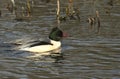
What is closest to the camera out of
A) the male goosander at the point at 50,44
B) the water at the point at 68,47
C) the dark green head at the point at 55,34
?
the water at the point at 68,47

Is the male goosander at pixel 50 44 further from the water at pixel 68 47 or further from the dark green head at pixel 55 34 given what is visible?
the water at pixel 68 47

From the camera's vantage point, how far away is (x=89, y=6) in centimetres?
2314

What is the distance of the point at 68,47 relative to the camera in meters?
17.2

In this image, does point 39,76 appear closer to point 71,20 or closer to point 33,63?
point 33,63

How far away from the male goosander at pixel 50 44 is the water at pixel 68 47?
0.29 meters

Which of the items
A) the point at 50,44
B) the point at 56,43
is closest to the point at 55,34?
the point at 56,43

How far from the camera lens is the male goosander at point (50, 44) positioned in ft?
55.8

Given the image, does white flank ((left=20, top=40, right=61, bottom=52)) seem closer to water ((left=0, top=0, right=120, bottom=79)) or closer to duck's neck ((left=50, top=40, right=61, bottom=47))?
duck's neck ((left=50, top=40, right=61, bottom=47))

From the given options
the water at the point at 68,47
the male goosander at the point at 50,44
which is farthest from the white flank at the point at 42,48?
the water at the point at 68,47

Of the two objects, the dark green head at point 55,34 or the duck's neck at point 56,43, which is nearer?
A: the duck's neck at point 56,43

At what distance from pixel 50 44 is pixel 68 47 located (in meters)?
0.70

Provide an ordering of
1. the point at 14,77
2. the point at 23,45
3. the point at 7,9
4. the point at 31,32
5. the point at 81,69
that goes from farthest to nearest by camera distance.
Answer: the point at 7,9
the point at 31,32
the point at 23,45
the point at 81,69
the point at 14,77

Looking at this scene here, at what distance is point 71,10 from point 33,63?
664cm

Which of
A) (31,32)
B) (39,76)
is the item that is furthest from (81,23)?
(39,76)
